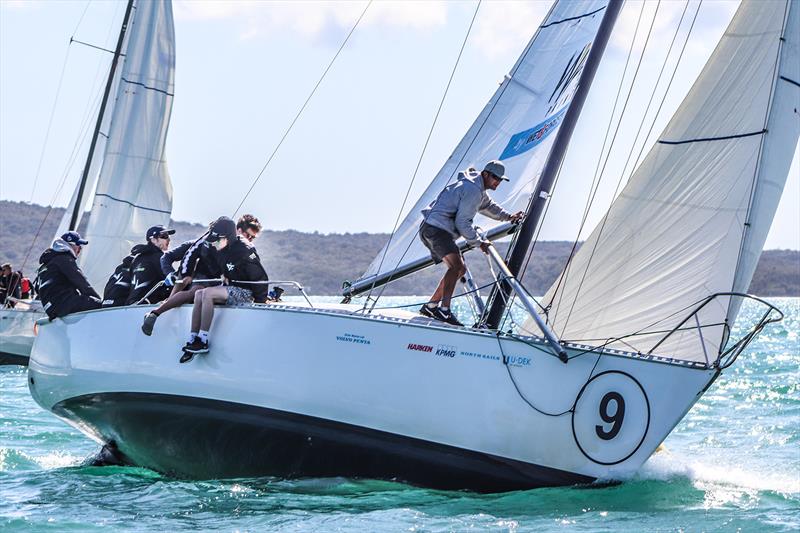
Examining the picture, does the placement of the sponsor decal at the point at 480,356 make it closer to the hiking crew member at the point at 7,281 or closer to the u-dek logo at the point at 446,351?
the u-dek logo at the point at 446,351

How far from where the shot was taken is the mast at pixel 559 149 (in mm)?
8516

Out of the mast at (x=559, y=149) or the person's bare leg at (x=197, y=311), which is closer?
the person's bare leg at (x=197, y=311)

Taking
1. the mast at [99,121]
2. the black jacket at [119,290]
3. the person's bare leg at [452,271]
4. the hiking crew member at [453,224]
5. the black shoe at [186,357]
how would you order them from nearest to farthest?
the hiking crew member at [453,224]
the person's bare leg at [452,271]
the black shoe at [186,357]
the black jacket at [119,290]
the mast at [99,121]

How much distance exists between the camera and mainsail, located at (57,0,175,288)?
21.2 m

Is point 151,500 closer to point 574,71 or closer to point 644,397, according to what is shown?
point 644,397

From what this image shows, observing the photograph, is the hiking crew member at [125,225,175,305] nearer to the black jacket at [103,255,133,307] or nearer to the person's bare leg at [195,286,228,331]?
the black jacket at [103,255,133,307]

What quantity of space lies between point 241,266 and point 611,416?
9.72ft

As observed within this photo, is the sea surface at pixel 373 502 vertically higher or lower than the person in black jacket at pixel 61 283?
lower

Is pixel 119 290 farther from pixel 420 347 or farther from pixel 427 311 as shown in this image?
pixel 420 347

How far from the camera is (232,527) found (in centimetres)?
691

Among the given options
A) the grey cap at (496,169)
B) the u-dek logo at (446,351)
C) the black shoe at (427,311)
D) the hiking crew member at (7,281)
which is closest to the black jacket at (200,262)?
the black shoe at (427,311)

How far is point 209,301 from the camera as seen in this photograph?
8.29 metres

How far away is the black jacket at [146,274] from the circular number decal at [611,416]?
12.5 ft

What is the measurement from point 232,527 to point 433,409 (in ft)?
4.92
